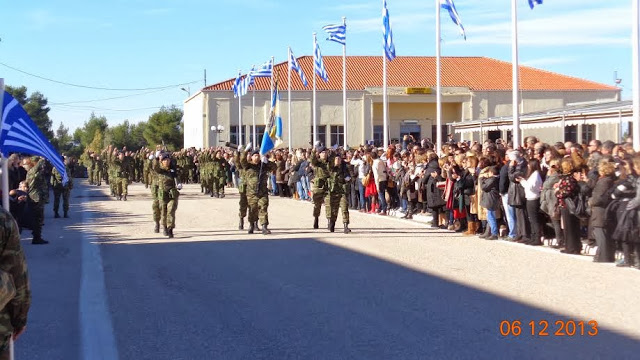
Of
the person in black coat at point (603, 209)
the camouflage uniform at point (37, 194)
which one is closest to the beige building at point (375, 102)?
the camouflage uniform at point (37, 194)

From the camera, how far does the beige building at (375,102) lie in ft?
207

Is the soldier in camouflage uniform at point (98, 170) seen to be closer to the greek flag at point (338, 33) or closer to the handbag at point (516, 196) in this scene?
the greek flag at point (338, 33)

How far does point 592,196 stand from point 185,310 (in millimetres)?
6650

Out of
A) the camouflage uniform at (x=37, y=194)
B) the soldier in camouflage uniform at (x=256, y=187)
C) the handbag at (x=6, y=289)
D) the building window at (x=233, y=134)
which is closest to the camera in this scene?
the handbag at (x=6, y=289)

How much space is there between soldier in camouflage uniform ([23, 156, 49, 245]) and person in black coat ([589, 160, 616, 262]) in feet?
32.8

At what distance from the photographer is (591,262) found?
42.9ft

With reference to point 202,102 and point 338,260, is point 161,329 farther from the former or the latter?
point 202,102

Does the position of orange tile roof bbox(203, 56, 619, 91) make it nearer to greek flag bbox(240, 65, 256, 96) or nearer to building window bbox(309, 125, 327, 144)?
building window bbox(309, 125, 327, 144)

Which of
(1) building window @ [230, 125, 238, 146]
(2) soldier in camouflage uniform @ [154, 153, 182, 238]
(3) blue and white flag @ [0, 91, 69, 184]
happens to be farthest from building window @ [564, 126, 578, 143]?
(3) blue and white flag @ [0, 91, 69, 184]

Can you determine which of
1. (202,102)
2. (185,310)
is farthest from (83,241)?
(202,102)

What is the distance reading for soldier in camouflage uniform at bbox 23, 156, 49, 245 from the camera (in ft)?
55.2

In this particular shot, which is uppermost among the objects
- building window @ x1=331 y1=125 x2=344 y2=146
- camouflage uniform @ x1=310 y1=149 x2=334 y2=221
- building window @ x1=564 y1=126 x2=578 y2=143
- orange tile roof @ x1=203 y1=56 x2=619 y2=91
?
orange tile roof @ x1=203 y1=56 x2=619 y2=91

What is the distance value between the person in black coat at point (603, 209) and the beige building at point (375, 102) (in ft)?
159
